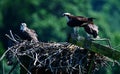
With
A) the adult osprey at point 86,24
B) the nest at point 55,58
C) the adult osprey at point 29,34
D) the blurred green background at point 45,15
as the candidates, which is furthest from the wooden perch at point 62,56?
the blurred green background at point 45,15

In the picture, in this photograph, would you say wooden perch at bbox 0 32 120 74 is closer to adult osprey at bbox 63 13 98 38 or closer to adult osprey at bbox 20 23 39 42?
adult osprey at bbox 63 13 98 38

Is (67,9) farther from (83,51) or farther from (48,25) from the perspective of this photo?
(83,51)

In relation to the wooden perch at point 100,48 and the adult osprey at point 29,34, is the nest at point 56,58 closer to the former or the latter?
the wooden perch at point 100,48

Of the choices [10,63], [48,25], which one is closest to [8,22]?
[48,25]

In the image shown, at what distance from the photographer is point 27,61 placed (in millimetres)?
12500

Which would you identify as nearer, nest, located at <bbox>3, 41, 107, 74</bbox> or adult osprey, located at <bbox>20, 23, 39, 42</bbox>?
nest, located at <bbox>3, 41, 107, 74</bbox>

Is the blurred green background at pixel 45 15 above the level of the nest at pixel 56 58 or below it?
above

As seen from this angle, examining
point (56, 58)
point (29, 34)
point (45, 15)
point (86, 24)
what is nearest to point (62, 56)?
point (56, 58)

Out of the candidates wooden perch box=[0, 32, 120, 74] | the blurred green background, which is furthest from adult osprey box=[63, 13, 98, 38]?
the blurred green background

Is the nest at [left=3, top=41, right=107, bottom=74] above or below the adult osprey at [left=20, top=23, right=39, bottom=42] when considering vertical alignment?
below

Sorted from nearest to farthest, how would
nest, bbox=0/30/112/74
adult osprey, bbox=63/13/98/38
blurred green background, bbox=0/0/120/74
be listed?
nest, bbox=0/30/112/74
adult osprey, bbox=63/13/98/38
blurred green background, bbox=0/0/120/74

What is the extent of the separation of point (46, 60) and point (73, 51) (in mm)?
489

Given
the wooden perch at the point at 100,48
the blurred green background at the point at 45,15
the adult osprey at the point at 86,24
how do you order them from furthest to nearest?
the blurred green background at the point at 45,15
the adult osprey at the point at 86,24
the wooden perch at the point at 100,48

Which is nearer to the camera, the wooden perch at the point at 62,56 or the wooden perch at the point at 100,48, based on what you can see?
the wooden perch at the point at 100,48
